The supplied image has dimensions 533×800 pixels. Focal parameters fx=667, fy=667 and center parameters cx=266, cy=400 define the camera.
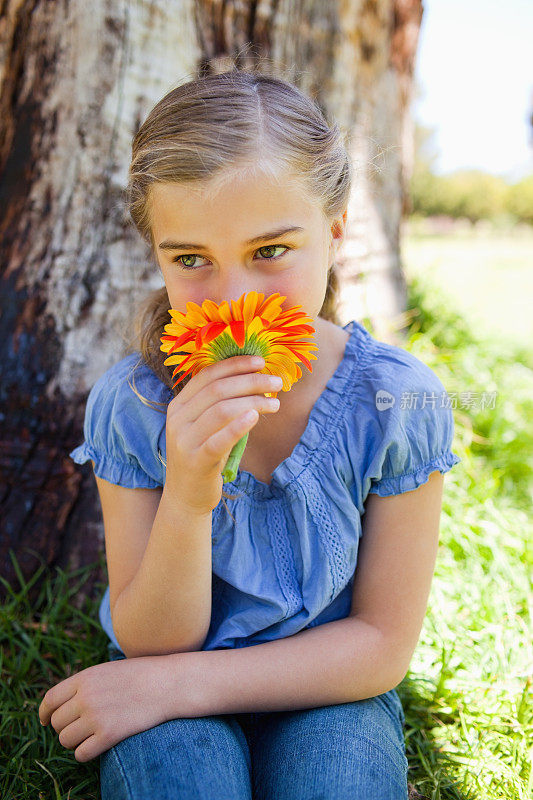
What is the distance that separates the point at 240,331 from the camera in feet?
3.73

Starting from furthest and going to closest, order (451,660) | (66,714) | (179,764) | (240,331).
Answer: (451,660)
(66,714)
(179,764)
(240,331)

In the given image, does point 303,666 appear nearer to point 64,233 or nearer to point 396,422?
point 396,422

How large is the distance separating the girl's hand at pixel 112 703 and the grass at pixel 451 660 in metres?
0.21

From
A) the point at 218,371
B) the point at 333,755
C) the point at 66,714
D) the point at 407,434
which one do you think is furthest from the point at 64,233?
the point at 333,755

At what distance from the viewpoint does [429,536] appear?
1.48 metres

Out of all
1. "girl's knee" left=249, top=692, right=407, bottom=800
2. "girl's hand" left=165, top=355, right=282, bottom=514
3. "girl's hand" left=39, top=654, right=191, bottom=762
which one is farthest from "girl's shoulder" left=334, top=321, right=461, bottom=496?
"girl's hand" left=39, top=654, right=191, bottom=762

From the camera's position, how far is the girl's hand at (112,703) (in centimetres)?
132

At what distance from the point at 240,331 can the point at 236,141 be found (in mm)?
418

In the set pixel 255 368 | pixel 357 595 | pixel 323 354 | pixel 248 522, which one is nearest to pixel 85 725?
pixel 248 522

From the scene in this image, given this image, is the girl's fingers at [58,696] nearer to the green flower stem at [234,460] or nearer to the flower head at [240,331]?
the green flower stem at [234,460]

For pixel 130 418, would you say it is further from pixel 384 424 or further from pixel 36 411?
pixel 36 411

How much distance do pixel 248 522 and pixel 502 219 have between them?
30.0m

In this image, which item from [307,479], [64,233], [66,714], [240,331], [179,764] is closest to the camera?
[240,331]

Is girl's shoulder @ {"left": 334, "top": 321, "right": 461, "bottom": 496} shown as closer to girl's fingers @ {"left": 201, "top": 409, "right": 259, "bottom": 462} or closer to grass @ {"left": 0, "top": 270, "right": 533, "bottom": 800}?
girl's fingers @ {"left": 201, "top": 409, "right": 259, "bottom": 462}
